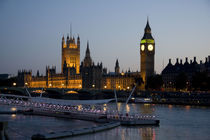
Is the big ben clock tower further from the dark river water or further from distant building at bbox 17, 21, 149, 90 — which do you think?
the dark river water

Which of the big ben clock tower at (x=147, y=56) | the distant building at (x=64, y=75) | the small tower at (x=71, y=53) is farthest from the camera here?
the small tower at (x=71, y=53)

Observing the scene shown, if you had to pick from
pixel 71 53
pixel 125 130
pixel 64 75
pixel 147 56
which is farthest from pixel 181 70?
pixel 125 130

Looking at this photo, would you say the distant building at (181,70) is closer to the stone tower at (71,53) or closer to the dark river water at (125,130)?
the stone tower at (71,53)

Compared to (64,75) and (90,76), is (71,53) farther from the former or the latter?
(90,76)

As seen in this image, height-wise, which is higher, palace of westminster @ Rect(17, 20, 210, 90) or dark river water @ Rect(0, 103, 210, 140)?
palace of westminster @ Rect(17, 20, 210, 90)

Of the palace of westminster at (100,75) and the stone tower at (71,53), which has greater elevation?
the stone tower at (71,53)

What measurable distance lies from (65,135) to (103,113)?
14.1m

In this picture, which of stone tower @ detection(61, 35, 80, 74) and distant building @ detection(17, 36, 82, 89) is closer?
distant building @ detection(17, 36, 82, 89)

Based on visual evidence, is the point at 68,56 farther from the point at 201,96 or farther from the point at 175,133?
the point at 175,133

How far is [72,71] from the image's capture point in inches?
5876

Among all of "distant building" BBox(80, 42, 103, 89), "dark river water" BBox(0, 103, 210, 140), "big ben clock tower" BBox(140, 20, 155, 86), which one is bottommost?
"dark river water" BBox(0, 103, 210, 140)

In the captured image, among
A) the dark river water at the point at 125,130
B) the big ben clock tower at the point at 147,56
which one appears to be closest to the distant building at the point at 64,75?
the big ben clock tower at the point at 147,56

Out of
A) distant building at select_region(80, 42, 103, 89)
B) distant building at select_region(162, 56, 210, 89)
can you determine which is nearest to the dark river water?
distant building at select_region(162, 56, 210, 89)

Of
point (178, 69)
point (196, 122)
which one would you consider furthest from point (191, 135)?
point (178, 69)
